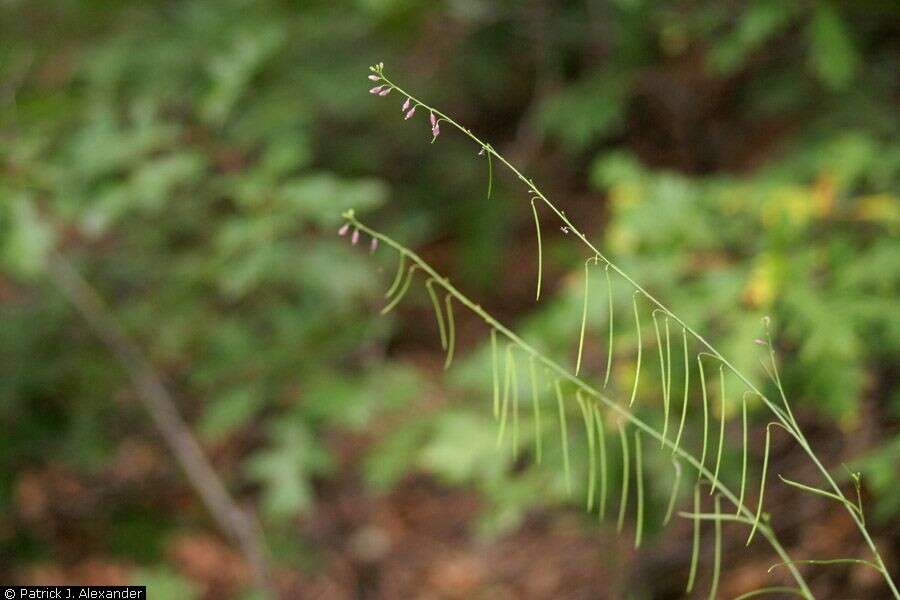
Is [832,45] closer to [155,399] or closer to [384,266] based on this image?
[384,266]

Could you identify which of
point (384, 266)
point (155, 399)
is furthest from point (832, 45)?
point (155, 399)

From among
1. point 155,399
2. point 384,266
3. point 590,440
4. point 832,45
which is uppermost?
point 832,45

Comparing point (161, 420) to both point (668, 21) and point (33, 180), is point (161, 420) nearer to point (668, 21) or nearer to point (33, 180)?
point (33, 180)

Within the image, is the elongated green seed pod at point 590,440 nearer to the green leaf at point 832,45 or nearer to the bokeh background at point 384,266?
the bokeh background at point 384,266

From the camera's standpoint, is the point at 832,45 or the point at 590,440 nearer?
the point at 590,440

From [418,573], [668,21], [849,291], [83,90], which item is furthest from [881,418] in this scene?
[83,90]

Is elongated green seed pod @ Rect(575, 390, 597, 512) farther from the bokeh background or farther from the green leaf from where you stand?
the green leaf

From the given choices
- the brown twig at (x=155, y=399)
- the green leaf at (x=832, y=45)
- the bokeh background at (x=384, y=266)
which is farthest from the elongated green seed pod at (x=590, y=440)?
the brown twig at (x=155, y=399)

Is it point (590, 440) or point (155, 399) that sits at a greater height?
point (155, 399)
